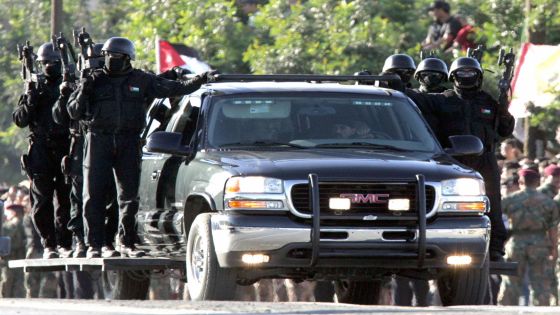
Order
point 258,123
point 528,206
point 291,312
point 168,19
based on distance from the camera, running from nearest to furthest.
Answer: point 291,312, point 258,123, point 528,206, point 168,19

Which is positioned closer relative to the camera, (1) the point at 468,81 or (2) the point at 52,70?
(1) the point at 468,81

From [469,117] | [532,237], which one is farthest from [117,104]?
[532,237]

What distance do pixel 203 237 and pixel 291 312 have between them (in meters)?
1.58

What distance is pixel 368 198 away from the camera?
1251cm

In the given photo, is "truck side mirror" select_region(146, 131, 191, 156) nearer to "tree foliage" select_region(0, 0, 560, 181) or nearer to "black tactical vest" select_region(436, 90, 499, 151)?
"black tactical vest" select_region(436, 90, 499, 151)

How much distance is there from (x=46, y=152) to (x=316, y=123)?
327 centimetres

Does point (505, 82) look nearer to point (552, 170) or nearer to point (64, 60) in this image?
point (552, 170)

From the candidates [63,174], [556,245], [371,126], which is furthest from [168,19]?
[371,126]

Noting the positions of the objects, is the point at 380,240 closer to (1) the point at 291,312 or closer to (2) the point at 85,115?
(1) the point at 291,312

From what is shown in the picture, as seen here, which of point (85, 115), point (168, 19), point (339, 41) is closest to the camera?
point (85, 115)

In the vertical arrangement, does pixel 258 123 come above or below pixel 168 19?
above

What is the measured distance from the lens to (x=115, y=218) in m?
15.1

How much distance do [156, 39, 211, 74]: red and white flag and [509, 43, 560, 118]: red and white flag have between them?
15.7ft

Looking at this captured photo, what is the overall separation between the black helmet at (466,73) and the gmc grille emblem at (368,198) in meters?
3.40
